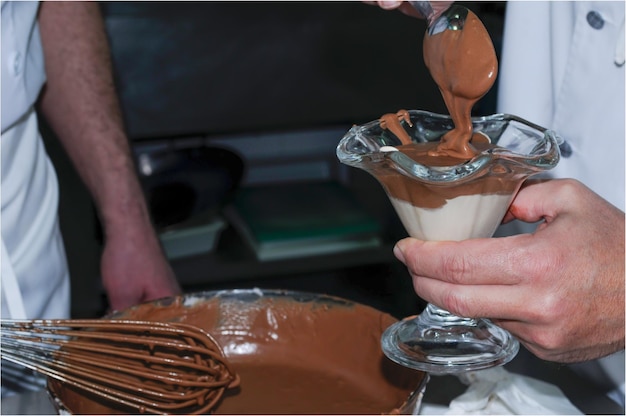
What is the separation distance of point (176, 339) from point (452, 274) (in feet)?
1.12

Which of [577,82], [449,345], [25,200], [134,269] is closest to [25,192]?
[25,200]

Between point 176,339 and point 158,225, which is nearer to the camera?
point 176,339

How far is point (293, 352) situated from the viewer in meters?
1.00

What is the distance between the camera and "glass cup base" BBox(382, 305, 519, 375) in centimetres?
81

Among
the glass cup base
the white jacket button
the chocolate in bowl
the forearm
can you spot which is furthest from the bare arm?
the white jacket button

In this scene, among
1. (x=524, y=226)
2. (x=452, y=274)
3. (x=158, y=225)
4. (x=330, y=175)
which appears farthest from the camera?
(x=330, y=175)

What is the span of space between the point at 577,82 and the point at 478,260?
18.0 inches

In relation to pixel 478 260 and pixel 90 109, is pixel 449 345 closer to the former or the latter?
pixel 478 260

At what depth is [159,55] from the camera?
2.08 m

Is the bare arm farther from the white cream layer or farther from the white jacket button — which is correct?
the white jacket button

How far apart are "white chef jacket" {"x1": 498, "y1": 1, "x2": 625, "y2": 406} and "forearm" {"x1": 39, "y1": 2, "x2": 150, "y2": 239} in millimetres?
611

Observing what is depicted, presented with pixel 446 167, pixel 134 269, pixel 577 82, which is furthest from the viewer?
pixel 134 269

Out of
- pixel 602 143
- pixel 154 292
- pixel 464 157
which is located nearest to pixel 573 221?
pixel 464 157

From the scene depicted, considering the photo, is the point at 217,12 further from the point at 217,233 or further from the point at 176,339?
the point at 176,339
